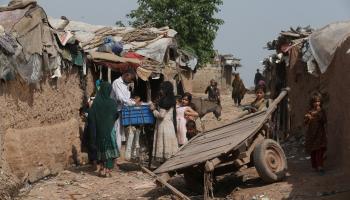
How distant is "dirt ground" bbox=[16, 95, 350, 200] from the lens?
7188mm

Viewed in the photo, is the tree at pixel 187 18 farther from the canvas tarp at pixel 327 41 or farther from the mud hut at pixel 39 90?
the canvas tarp at pixel 327 41

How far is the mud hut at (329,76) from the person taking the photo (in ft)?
26.9

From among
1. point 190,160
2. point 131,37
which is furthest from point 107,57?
point 190,160

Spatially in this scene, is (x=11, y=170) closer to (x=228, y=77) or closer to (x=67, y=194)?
(x=67, y=194)

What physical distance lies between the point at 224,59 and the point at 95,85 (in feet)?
95.3

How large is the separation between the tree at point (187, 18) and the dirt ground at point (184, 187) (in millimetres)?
15799

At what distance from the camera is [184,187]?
28.9ft

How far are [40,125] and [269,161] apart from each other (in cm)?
386

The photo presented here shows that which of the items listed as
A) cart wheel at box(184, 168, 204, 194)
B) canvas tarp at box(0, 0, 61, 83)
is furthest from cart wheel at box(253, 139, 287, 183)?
canvas tarp at box(0, 0, 61, 83)

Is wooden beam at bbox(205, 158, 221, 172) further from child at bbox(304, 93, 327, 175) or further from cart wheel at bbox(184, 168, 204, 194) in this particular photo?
child at bbox(304, 93, 327, 175)

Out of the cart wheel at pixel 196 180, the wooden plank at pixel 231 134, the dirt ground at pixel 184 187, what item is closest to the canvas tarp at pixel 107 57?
the dirt ground at pixel 184 187

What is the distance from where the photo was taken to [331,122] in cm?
898

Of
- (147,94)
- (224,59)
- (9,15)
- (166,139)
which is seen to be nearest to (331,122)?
(166,139)

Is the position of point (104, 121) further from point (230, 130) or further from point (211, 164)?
point (211, 164)
